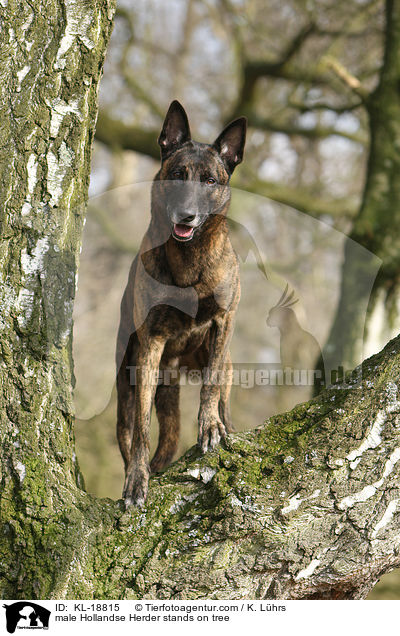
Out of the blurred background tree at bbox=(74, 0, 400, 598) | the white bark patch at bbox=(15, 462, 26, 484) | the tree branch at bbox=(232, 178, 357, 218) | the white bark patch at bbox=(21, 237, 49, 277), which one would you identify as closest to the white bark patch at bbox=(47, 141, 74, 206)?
the white bark patch at bbox=(21, 237, 49, 277)

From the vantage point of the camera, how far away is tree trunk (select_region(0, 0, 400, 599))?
118 inches

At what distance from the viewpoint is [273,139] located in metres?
11.5

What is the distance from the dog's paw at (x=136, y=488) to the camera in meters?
3.34

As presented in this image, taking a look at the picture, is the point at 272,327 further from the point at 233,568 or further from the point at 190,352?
the point at 233,568

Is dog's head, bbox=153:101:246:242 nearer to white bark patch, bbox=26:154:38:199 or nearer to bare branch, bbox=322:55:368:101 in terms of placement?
white bark patch, bbox=26:154:38:199

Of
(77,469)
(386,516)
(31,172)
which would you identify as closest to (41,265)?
(31,172)

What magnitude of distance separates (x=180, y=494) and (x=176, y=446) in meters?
1.33

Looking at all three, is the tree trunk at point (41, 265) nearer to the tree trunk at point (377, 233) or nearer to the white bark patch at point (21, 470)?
the white bark patch at point (21, 470)

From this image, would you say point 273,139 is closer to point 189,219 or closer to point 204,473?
point 189,219

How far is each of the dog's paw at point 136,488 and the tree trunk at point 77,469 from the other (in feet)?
0.18

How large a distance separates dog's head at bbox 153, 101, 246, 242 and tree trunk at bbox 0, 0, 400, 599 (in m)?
0.52

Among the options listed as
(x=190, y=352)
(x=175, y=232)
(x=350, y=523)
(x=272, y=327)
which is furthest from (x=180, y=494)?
(x=272, y=327)

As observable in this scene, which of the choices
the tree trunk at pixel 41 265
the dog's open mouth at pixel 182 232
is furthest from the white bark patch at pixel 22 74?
the dog's open mouth at pixel 182 232
